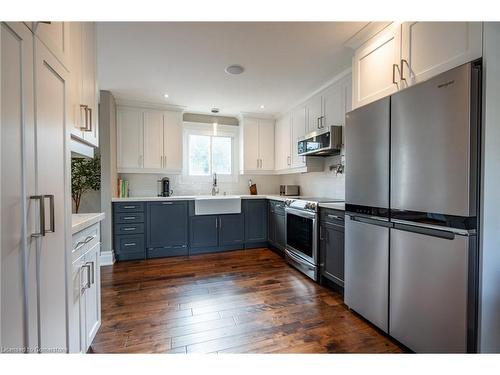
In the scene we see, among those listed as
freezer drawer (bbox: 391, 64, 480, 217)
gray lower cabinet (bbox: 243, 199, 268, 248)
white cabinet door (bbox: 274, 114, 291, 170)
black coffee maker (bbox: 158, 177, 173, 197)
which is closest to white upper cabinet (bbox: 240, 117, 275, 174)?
white cabinet door (bbox: 274, 114, 291, 170)

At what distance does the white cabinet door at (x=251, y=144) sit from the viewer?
4.58 meters

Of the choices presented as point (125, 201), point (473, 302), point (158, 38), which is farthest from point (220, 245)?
point (473, 302)

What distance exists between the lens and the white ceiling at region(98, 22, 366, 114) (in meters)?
2.02

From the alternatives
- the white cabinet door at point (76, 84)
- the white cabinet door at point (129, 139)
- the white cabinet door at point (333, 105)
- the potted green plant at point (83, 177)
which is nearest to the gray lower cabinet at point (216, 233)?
the white cabinet door at point (129, 139)

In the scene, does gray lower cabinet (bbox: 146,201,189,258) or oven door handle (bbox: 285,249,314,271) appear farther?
gray lower cabinet (bbox: 146,201,189,258)

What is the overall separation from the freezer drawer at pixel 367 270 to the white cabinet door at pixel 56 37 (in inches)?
85.0

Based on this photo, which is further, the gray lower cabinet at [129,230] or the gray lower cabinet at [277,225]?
the gray lower cabinet at [277,225]

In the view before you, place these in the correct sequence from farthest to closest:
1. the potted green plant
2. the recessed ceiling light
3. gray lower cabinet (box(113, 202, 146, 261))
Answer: gray lower cabinet (box(113, 202, 146, 261))
the potted green plant
the recessed ceiling light

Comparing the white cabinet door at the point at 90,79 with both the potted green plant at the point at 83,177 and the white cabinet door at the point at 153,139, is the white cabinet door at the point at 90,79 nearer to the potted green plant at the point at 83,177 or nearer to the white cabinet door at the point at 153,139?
the potted green plant at the point at 83,177

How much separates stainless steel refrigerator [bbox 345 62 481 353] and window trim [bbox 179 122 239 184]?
121 inches

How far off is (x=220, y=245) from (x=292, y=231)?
134 centimetres

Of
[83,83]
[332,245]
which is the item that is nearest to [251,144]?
[332,245]

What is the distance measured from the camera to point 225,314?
210 cm

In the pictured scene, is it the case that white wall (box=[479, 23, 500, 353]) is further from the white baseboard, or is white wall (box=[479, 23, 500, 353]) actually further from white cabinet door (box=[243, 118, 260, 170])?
the white baseboard
